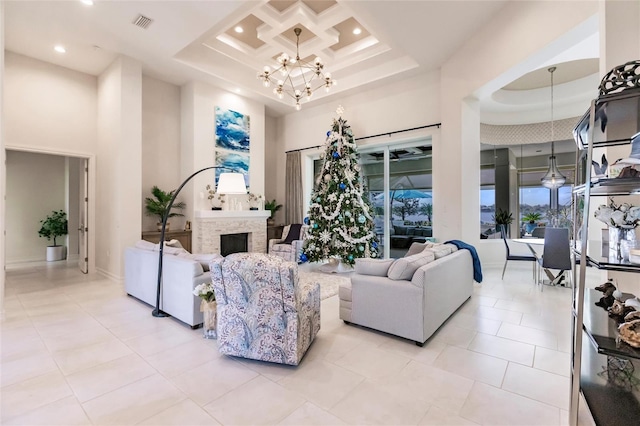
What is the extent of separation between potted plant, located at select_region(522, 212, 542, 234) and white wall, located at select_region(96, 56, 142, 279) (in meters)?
8.69

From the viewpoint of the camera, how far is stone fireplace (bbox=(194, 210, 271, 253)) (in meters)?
6.25

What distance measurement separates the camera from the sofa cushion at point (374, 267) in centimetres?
327

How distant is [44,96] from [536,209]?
10.9 m

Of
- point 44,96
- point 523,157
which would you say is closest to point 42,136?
point 44,96

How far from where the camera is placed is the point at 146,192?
20.4ft

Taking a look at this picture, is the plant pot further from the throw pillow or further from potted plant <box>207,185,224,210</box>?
the throw pillow

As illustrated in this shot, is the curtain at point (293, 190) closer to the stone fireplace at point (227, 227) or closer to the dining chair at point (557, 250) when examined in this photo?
the stone fireplace at point (227, 227)

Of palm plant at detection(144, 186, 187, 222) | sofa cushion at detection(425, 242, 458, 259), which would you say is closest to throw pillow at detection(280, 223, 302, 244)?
palm plant at detection(144, 186, 187, 222)

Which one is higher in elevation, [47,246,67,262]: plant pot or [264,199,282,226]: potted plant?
[264,199,282,226]: potted plant

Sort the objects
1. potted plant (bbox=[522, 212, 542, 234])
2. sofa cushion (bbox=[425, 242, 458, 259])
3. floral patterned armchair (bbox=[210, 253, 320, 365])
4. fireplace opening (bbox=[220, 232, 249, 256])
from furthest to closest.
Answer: potted plant (bbox=[522, 212, 542, 234]), fireplace opening (bbox=[220, 232, 249, 256]), sofa cushion (bbox=[425, 242, 458, 259]), floral patterned armchair (bbox=[210, 253, 320, 365])

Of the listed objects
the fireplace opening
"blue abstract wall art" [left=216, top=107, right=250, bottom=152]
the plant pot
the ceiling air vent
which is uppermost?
the ceiling air vent

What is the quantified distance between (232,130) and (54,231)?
5.13 m

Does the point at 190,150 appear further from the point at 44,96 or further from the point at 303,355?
the point at 303,355

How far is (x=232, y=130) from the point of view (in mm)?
6945
